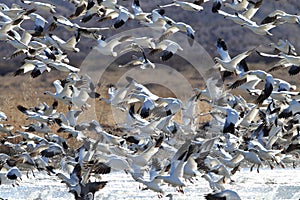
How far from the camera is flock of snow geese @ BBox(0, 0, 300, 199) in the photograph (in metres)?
11.5

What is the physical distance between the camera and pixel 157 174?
Answer: 11078mm

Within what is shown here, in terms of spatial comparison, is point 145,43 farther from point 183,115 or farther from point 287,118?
point 287,118

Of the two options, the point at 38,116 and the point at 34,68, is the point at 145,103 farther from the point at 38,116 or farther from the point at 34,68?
the point at 38,116


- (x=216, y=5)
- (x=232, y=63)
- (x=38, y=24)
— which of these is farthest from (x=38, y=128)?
(x=232, y=63)

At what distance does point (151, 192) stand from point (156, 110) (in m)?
8.75

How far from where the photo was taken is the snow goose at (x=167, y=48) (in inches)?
532

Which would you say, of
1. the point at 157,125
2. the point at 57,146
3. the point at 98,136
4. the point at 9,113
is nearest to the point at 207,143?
the point at 157,125

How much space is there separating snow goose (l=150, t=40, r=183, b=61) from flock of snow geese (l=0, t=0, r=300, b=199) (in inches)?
0.8

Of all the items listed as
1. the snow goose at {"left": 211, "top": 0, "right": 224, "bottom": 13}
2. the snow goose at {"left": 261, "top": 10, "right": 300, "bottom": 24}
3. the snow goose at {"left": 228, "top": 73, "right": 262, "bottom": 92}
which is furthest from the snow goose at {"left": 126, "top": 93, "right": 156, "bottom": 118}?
the snow goose at {"left": 261, "top": 10, "right": 300, "bottom": 24}

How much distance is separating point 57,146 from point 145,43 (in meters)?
2.68

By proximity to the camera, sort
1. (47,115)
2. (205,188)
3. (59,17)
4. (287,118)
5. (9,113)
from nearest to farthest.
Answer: (287,118) < (59,17) < (47,115) < (205,188) < (9,113)

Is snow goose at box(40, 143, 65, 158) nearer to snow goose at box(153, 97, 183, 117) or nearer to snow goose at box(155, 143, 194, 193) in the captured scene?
snow goose at box(153, 97, 183, 117)

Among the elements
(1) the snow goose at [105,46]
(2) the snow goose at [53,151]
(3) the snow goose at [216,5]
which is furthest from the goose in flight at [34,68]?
(3) the snow goose at [216,5]

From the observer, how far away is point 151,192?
68.6ft
